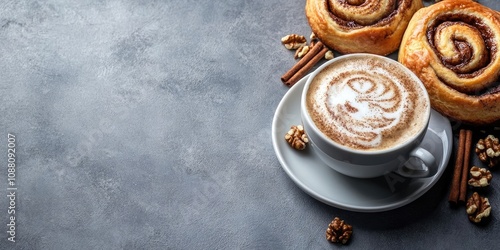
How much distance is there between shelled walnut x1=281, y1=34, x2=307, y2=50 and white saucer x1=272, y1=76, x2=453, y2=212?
1.23ft

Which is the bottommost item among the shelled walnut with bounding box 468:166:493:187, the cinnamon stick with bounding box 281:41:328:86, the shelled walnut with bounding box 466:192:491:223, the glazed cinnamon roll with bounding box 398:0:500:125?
Answer: the shelled walnut with bounding box 466:192:491:223

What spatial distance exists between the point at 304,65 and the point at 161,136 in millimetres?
600

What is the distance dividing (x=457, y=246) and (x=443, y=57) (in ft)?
2.11

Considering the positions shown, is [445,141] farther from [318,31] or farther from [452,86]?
[318,31]

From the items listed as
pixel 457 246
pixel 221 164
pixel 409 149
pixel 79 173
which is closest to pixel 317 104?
pixel 409 149

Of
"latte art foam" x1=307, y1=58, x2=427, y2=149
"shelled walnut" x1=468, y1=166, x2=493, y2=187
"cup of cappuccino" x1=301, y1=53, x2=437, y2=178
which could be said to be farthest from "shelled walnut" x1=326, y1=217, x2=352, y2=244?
"shelled walnut" x1=468, y1=166, x2=493, y2=187

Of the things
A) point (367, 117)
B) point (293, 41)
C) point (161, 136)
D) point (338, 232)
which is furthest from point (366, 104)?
point (161, 136)

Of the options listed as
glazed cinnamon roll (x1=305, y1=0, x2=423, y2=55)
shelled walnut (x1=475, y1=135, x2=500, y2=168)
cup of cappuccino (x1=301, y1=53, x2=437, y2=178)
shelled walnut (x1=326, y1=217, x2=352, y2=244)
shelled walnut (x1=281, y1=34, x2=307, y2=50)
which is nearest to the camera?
cup of cappuccino (x1=301, y1=53, x2=437, y2=178)

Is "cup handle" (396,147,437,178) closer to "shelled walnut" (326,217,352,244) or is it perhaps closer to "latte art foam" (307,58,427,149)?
"latte art foam" (307,58,427,149)

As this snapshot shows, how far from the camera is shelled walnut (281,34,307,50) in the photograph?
2.34m

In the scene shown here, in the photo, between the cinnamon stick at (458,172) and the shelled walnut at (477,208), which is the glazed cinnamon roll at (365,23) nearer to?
the cinnamon stick at (458,172)

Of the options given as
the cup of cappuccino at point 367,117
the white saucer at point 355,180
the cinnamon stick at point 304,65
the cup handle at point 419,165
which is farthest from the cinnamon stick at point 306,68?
the cup handle at point 419,165

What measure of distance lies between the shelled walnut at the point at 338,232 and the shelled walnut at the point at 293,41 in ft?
2.43

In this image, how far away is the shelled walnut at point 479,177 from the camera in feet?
6.53
